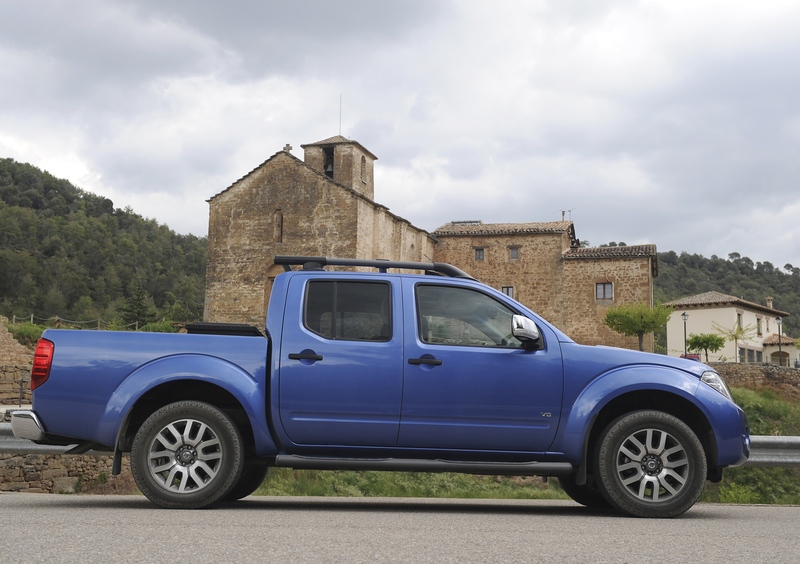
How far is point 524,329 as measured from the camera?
5938 millimetres

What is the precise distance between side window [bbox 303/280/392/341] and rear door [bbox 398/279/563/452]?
0.31 metres

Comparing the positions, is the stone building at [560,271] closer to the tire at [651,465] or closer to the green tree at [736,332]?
the green tree at [736,332]

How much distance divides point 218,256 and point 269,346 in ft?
120

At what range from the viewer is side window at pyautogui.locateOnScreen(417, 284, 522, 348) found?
6.21 m

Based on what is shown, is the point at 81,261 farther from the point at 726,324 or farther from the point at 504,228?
the point at 726,324

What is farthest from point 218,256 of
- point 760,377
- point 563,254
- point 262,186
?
point 760,377

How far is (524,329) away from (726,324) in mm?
59099

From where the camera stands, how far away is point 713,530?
5094 millimetres

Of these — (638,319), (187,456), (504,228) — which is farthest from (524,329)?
(504,228)

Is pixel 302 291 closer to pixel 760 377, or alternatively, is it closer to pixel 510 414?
pixel 510 414

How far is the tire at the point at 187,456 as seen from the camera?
5848 millimetres

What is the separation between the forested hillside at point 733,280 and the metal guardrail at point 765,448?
73.8m

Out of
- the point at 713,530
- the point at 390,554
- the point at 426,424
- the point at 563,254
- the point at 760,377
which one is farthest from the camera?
the point at 563,254

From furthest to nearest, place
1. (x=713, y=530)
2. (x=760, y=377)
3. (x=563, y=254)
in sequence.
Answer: (x=563, y=254), (x=760, y=377), (x=713, y=530)
